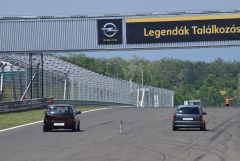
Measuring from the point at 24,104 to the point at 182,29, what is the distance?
13.7m

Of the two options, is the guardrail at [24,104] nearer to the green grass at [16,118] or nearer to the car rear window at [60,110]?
the green grass at [16,118]

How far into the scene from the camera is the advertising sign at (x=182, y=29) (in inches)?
2267

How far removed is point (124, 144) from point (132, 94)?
60.0m

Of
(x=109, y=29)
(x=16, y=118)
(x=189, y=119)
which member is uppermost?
(x=109, y=29)

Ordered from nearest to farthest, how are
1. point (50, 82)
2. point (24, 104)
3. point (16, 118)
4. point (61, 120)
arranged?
point (61, 120) → point (16, 118) → point (24, 104) → point (50, 82)

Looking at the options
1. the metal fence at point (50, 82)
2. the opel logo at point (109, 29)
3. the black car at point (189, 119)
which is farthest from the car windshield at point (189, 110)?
the opel logo at point (109, 29)

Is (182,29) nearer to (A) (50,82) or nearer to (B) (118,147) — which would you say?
(A) (50,82)

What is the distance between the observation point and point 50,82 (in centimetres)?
6419

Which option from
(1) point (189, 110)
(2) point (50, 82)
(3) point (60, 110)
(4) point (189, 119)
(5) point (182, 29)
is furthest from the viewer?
(2) point (50, 82)

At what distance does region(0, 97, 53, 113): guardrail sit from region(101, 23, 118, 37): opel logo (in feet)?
27.6

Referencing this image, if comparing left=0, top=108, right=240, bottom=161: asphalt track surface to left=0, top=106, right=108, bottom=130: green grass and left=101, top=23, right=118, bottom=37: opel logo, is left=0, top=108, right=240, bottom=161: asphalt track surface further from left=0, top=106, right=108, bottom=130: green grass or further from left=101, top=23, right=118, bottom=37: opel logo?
left=101, top=23, right=118, bottom=37: opel logo

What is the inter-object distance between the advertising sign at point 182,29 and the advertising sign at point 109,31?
70 centimetres

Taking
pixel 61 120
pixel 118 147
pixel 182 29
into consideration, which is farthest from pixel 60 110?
pixel 182 29

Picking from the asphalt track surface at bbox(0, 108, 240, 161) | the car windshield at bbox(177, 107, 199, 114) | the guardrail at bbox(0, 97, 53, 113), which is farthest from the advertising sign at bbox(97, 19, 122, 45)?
the asphalt track surface at bbox(0, 108, 240, 161)
